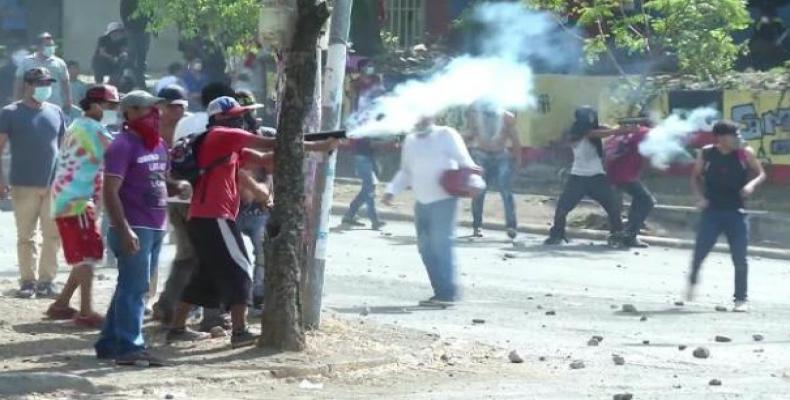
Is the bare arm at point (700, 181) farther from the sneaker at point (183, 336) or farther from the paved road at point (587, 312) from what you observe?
the sneaker at point (183, 336)

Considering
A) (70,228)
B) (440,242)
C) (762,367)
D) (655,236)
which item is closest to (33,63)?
(655,236)

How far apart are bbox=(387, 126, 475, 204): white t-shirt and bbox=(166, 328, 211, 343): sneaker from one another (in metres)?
3.70

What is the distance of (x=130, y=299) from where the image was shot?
1017 centimetres

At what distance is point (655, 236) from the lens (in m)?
21.5

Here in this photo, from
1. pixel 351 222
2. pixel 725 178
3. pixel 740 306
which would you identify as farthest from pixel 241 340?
pixel 351 222

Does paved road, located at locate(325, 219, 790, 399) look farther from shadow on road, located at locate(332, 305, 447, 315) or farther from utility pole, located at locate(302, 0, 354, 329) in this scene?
utility pole, located at locate(302, 0, 354, 329)

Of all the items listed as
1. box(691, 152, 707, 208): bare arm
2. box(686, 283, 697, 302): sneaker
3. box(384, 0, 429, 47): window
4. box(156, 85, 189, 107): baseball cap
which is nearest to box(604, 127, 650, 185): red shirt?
box(691, 152, 707, 208): bare arm

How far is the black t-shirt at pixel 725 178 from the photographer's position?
47.8 feet

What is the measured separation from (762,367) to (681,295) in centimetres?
434

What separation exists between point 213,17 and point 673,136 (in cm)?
1045

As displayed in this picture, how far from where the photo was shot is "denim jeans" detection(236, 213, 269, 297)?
11.9 metres

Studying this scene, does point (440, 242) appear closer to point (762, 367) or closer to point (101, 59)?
point (762, 367)

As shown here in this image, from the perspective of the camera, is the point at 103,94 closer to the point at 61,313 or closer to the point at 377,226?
the point at 61,313

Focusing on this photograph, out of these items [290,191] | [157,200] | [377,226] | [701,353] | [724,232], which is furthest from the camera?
[377,226]
